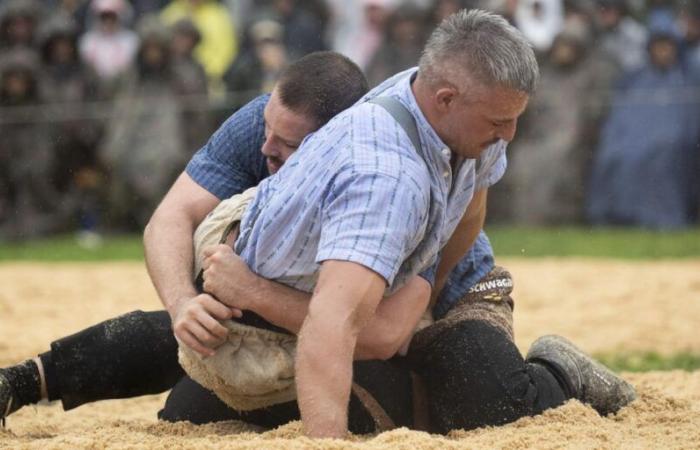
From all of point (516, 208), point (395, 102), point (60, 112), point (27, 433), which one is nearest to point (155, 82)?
point (60, 112)

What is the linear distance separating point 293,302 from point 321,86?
0.78 metres

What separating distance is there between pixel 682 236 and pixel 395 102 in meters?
8.78

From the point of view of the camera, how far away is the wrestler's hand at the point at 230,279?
4137 mm

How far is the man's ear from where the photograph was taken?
394cm

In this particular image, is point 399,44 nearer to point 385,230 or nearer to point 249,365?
point 249,365

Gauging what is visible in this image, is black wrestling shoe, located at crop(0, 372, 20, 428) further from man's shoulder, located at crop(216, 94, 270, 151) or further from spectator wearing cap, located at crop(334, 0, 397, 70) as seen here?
spectator wearing cap, located at crop(334, 0, 397, 70)

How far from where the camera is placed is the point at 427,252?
404cm

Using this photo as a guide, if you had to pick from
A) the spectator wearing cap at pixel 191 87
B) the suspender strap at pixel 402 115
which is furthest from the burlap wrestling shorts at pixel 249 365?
the spectator wearing cap at pixel 191 87

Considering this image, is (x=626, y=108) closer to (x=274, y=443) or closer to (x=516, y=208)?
(x=516, y=208)

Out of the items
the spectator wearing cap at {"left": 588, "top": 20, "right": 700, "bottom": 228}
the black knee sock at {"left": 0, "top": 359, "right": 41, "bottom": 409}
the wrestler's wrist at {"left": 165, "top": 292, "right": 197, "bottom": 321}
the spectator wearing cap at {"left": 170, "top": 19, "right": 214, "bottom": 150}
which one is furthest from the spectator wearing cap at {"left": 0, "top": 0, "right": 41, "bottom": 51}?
the wrestler's wrist at {"left": 165, "top": 292, "right": 197, "bottom": 321}

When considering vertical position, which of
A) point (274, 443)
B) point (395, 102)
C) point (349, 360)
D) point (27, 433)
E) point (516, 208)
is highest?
point (395, 102)

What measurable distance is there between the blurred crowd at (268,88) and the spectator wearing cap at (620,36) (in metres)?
0.01

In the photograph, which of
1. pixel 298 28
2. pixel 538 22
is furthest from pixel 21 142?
pixel 538 22

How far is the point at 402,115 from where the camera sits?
3.97 m
